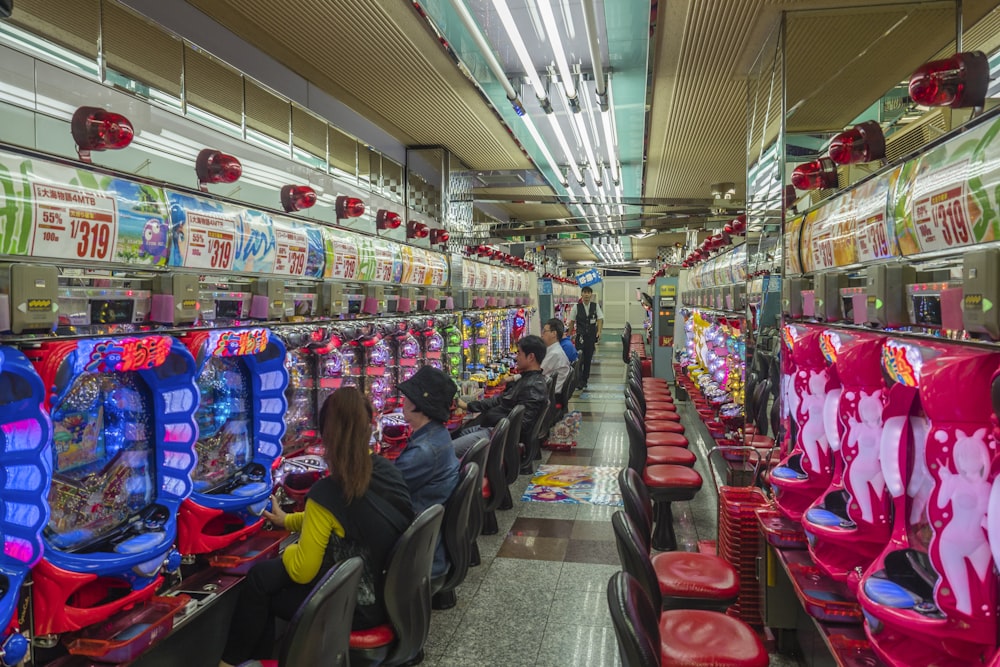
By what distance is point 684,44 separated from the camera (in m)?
4.07

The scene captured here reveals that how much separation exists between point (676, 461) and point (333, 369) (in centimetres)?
240

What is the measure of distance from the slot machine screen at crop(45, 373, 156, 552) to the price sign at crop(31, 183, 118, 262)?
0.42 meters

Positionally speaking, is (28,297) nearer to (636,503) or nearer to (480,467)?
(480,467)

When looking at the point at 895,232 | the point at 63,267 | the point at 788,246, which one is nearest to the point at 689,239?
the point at 788,246

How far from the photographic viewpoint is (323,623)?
1788mm

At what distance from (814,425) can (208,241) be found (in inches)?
97.5

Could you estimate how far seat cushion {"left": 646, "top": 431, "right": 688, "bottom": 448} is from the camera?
5.29 m

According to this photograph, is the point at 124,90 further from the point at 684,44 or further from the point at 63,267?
the point at 684,44

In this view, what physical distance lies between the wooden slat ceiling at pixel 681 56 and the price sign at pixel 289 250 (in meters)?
1.16

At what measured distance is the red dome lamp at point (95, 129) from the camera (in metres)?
2.18

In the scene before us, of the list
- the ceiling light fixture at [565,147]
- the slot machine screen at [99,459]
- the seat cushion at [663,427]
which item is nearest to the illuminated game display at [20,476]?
the slot machine screen at [99,459]

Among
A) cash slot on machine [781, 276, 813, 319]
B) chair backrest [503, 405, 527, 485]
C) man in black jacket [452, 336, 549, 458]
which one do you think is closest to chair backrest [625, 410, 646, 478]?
chair backrest [503, 405, 527, 485]

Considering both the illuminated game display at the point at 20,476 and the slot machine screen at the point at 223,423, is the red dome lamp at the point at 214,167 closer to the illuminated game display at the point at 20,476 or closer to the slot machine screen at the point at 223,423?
the slot machine screen at the point at 223,423

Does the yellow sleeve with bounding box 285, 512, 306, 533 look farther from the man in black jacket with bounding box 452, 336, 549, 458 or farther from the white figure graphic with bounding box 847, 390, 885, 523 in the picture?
the man in black jacket with bounding box 452, 336, 549, 458
